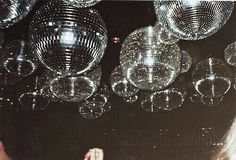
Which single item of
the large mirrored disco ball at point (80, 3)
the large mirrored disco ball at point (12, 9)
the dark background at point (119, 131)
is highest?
the large mirrored disco ball at point (80, 3)

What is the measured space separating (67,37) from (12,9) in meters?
0.20

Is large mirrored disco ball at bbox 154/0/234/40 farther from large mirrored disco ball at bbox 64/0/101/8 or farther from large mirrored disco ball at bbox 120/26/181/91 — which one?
large mirrored disco ball at bbox 120/26/181/91

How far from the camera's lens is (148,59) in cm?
192

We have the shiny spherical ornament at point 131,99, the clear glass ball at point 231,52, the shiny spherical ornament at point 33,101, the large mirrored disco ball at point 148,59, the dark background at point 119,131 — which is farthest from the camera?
the dark background at point 119,131

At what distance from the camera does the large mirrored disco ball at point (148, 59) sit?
192cm

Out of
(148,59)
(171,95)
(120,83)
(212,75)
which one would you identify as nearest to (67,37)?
(148,59)

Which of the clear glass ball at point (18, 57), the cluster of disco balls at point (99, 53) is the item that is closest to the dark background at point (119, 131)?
the cluster of disco balls at point (99, 53)

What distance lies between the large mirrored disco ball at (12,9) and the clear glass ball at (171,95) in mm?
1580

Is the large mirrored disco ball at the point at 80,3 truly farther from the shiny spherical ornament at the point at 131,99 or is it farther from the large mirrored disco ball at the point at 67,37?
the shiny spherical ornament at the point at 131,99

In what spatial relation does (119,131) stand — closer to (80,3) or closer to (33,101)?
(33,101)

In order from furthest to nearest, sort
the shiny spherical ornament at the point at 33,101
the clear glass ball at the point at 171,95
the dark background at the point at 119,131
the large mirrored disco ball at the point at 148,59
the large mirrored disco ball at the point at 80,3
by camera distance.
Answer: the dark background at the point at 119,131 → the shiny spherical ornament at the point at 33,101 → the clear glass ball at the point at 171,95 → the large mirrored disco ball at the point at 148,59 → the large mirrored disco ball at the point at 80,3

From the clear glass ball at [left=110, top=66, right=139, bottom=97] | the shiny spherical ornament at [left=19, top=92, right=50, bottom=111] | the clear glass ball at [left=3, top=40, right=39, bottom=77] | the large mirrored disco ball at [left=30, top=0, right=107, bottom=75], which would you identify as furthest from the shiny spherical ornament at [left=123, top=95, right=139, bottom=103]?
Answer: the large mirrored disco ball at [left=30, top=0, right=107, bottom=75]

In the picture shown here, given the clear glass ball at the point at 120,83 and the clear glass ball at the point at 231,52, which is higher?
the clear glass ball at the point at 231,52

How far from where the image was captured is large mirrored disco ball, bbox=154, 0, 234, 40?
1428 millimetres
